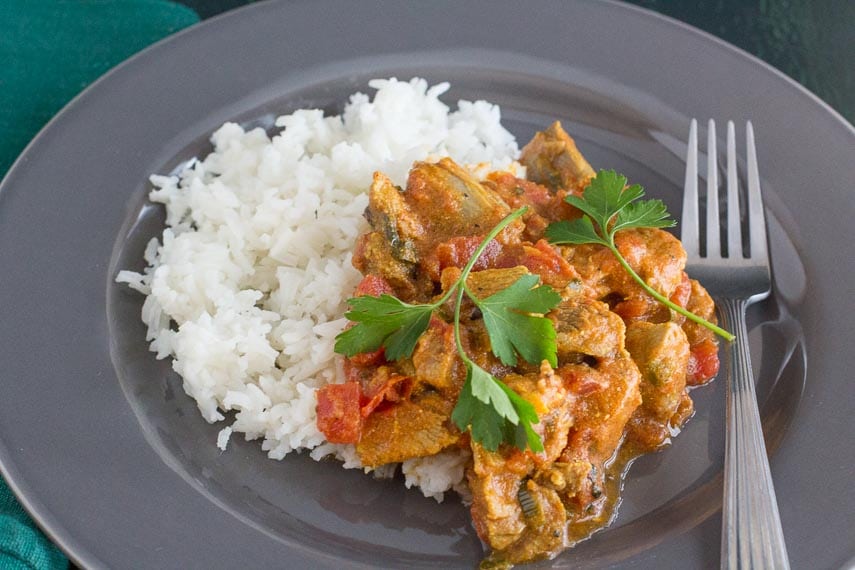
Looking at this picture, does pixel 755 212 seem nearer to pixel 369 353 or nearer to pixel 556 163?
pixel 556 163

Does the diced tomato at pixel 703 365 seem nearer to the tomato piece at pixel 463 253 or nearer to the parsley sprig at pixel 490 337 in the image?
the parsley sprig at pixel 490 337

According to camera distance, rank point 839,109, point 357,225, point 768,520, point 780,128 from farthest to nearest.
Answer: point 839,109
point 780,128
point 357,225
point 768,520

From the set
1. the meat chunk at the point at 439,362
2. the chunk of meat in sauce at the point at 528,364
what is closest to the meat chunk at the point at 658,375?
the chunk of meat in sauce at the point at 528,364

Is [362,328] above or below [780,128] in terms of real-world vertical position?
below

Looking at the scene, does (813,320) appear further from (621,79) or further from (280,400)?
(280,400)

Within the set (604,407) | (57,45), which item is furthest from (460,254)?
(57,45)

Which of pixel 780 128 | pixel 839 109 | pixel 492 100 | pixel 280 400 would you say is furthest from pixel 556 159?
pixel 839 109
